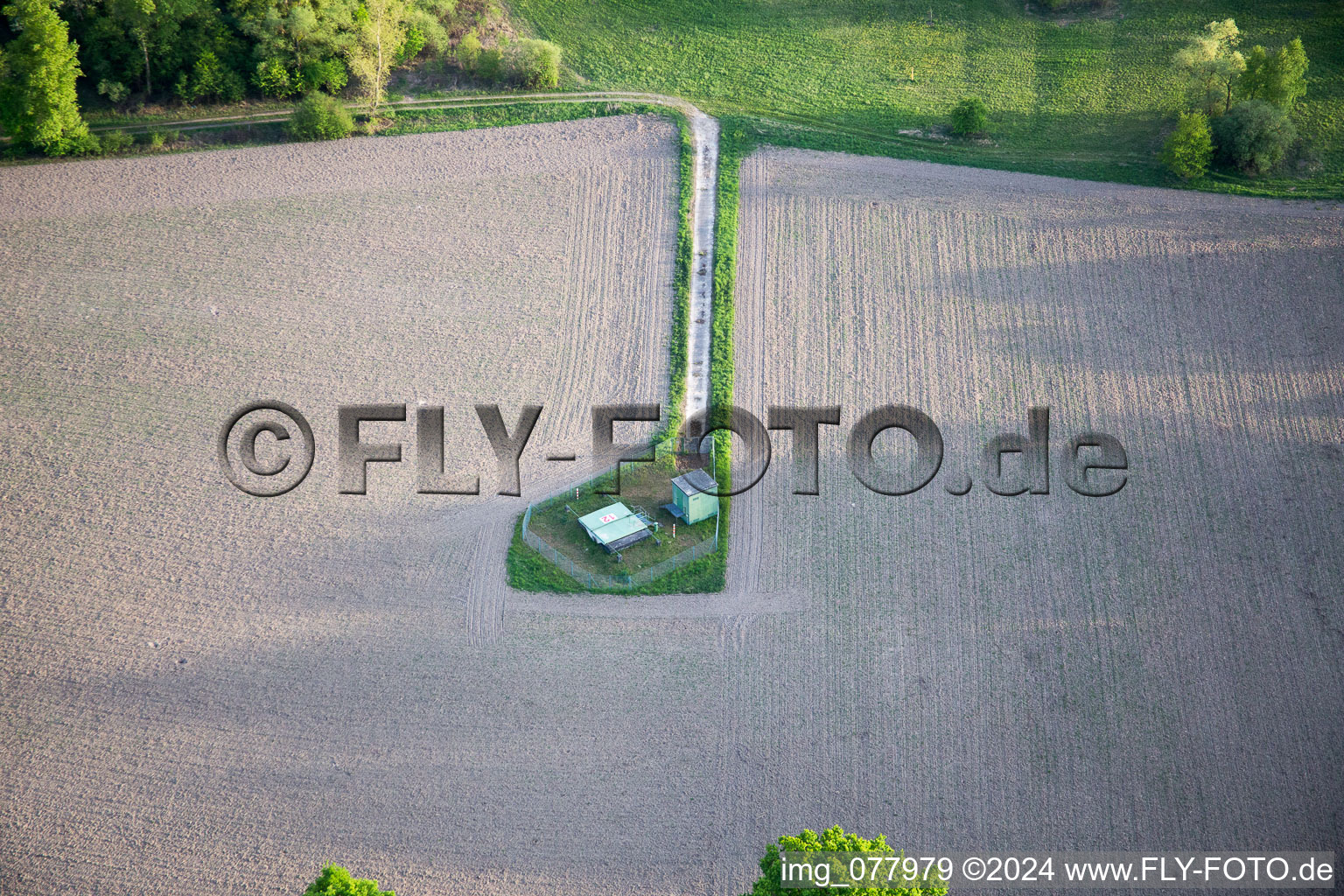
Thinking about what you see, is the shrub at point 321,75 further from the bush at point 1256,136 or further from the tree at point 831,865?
the tree at point 831,865


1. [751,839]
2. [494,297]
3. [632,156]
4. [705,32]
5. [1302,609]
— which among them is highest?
Answer: [705,32]

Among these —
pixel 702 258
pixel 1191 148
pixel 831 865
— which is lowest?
pixel 831 865

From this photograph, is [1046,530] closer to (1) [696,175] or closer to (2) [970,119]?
(1) [696,175]

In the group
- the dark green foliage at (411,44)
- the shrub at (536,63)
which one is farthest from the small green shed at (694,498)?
the dark green foliage at (411,44)

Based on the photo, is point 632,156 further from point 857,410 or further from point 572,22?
point 857,410

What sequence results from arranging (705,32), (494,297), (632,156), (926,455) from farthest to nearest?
(705,32), (632,156), (494,297), (926,455)

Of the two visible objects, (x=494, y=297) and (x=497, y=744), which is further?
(x=494, y=297)

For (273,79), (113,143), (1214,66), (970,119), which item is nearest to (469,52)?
(273,79)

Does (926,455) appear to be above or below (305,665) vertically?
above

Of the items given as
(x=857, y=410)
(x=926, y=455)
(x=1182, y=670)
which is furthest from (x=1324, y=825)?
(x=857, y=410)
